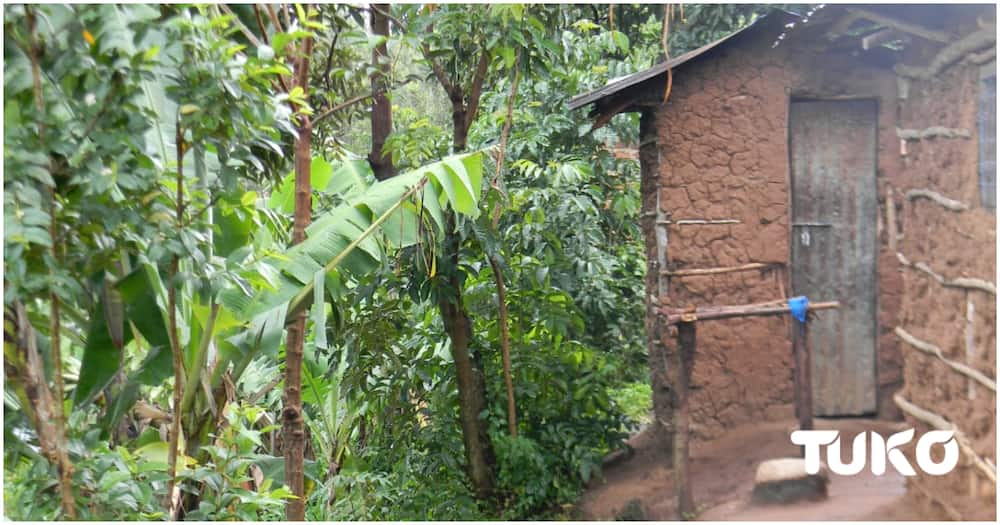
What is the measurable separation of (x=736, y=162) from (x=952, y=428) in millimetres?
1549

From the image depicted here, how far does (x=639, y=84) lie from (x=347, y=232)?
66.1 inches

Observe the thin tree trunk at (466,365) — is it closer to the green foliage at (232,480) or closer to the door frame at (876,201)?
the door frame at (876,201)

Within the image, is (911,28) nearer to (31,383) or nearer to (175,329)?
(175,329)

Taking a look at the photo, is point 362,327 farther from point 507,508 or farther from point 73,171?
point 73,171

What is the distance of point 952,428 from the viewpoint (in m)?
2.82

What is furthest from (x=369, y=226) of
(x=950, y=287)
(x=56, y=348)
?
(x=950, y=287)

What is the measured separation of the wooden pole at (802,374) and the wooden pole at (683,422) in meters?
0.42

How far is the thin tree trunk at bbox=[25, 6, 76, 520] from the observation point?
1.78m

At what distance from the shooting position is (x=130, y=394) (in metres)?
2.31

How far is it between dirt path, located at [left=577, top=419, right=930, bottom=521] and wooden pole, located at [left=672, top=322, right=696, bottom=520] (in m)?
0.07

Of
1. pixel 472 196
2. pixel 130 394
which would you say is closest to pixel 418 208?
pixel 472 196

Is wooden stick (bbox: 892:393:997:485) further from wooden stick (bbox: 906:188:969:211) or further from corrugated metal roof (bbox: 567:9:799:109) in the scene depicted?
corrugated metal roof (bbox: 567:9:799:109)

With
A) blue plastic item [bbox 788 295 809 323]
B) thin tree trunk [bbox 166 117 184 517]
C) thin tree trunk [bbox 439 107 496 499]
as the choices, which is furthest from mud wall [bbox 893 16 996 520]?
thin tree trunk [bbox 166 117 184 517]

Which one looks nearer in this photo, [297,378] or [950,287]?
[297,378]
